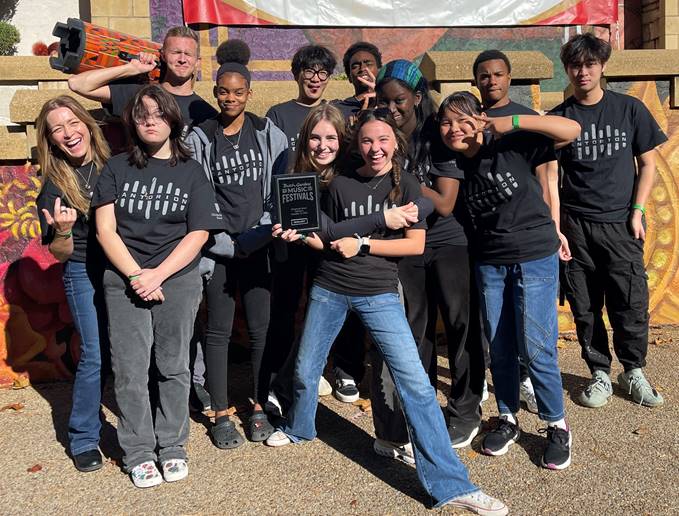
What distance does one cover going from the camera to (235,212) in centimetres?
415

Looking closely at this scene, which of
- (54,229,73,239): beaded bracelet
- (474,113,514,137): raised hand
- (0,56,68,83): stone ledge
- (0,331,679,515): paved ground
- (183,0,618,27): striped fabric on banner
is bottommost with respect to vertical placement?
(0,331,679,515): paved ground

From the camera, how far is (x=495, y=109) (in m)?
4.26

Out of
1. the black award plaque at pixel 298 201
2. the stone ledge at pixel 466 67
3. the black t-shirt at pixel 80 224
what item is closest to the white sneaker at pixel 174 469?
the black t-shirt at pixel 80 224

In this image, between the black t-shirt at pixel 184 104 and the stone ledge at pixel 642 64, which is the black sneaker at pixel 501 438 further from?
the stone ledge at pixel 642 64

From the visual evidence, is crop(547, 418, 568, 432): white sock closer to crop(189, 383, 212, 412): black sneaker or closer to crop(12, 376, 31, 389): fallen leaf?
crop(189, 383, 212, 412): black sneaker

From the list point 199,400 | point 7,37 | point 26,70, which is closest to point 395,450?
point 199,400

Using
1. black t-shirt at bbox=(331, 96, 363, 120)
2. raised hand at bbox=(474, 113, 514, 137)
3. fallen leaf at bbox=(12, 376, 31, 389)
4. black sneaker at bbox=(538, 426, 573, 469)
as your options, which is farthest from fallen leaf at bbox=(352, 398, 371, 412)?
fallen leaf at bbox=(12, 376, 31, 389)

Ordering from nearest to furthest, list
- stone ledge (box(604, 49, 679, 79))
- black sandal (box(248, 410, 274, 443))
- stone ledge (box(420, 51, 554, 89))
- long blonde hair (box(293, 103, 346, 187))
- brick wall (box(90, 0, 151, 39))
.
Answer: long blonde hair (box(293, 103, 346, 187)) < black sandal (box(248, 410, 274, 443)) < stone ledge (box(420, 51, 554, 89)) < stone ledge (box(604, 49, 679, 79)) < brick wall (box(90, 0, 151, 39))

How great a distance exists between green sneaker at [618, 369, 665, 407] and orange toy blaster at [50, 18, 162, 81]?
372 centimetres

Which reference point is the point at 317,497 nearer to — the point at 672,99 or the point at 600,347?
the point at 600,347

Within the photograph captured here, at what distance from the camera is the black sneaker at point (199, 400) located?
465 cm

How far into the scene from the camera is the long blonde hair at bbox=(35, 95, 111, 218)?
382cm

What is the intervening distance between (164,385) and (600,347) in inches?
117

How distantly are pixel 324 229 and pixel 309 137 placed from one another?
0.53 meters
